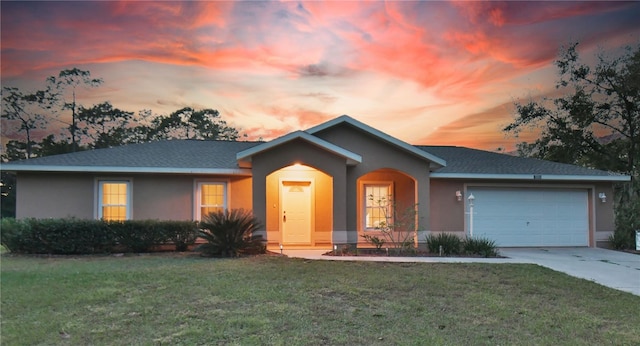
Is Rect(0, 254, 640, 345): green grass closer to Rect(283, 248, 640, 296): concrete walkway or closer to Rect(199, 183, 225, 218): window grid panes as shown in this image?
Rect(283, 248, 640, 296): concrete walkway

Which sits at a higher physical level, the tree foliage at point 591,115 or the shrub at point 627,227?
the tree foliage at point 591,115

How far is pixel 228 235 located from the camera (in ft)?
35.3

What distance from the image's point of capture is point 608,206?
601 inches

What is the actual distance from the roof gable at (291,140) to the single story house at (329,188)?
0.14 feet

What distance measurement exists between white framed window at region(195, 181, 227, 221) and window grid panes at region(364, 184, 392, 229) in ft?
17.1

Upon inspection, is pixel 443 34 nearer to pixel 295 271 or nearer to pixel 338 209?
pixel 338 209

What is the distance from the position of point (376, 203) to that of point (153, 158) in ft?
26.5

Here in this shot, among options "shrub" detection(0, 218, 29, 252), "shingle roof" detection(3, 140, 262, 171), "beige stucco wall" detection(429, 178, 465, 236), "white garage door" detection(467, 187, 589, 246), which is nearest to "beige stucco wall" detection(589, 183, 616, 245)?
"white garage door" detection(467, 187, 589, 246)

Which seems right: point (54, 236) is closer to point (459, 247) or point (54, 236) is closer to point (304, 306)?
point (304, 306)

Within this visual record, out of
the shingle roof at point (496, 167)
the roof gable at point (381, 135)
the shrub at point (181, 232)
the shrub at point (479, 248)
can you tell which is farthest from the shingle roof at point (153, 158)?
the shingle roof at point (496, 167)

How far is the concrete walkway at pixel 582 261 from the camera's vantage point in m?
8.71

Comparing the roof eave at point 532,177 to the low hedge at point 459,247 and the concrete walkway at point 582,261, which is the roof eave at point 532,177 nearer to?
the concrete walkway at point 582,261

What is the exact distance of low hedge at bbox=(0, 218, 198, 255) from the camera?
10906mm

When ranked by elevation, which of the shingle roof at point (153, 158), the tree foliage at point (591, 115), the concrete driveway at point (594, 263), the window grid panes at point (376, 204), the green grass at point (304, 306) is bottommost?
the concrete driveway at point (594, 263)
